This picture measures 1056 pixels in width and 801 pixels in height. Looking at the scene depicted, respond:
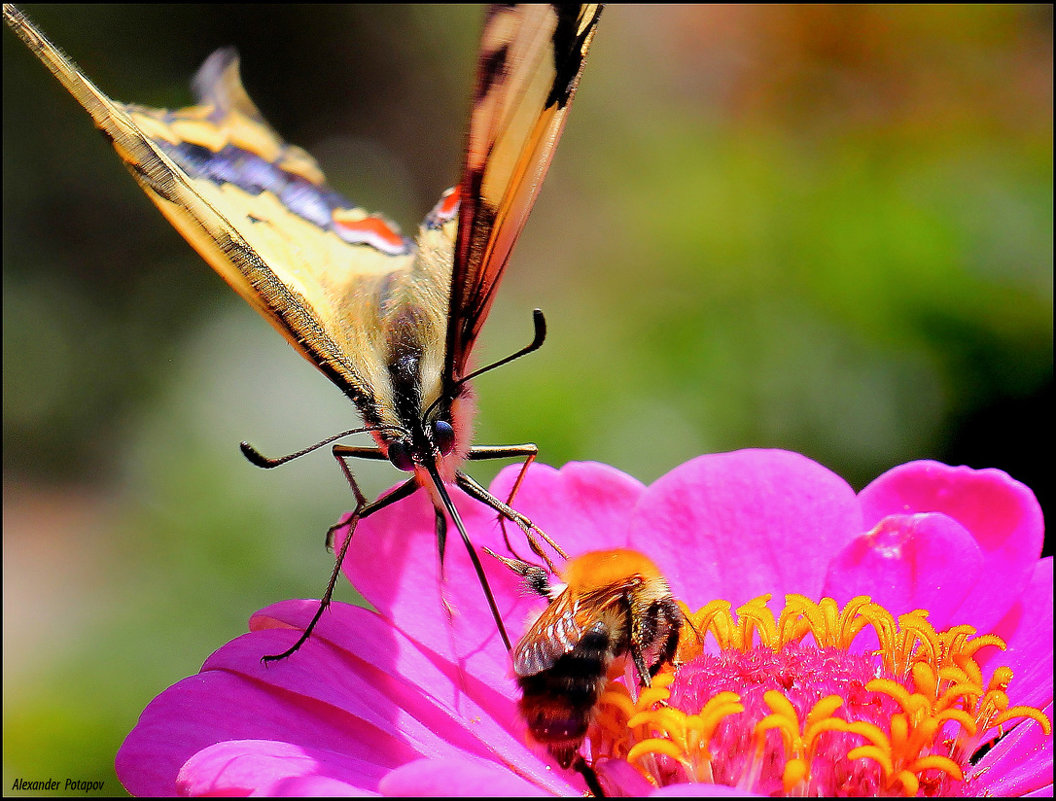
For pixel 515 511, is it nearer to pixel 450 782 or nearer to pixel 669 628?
pixel 669 628

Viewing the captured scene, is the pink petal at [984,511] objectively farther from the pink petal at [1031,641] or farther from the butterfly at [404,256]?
the butterfly at [404,256]

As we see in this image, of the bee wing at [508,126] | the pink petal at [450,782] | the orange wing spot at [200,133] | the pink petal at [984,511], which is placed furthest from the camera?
the orange wing spot at [200,133]

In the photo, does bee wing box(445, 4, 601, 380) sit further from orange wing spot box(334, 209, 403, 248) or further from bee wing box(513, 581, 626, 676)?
orange wing spot box(334, 209, 403, 248)

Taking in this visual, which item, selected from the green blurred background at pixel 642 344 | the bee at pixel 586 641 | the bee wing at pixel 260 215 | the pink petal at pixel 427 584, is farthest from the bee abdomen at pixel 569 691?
the green blurred background at pixel 642 344

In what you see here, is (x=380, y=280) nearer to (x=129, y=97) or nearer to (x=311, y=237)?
(x=311, y=237)

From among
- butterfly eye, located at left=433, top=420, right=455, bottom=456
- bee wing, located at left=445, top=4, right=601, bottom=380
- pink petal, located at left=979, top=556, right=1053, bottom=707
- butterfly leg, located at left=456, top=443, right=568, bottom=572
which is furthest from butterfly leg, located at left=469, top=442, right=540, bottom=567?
pink petal, located at left=979, top=556, right=1053, bottom=707

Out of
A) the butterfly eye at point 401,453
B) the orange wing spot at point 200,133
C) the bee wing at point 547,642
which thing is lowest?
the bee wing at point 547,642
